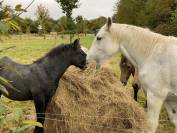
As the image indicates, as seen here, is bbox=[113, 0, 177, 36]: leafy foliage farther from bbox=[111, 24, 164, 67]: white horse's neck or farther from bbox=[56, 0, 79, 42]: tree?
bbox=[111, 24, 164, 67]: white horse's neck

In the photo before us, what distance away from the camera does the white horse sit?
14.9 feet

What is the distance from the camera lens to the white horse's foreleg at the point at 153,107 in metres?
4.62

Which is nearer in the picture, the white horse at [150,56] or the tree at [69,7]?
the white horse at [150,56]

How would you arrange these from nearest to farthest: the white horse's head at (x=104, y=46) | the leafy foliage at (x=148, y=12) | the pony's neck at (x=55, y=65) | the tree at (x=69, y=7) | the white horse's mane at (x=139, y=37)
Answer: the white horse's mane at (x=139, y=37)
the white horse's head at (x=104, y=46)
the pony's neck at (x=55, y=65)
the leafy foliage at (x=148, y=12)
the tree at (x=69, y=7)

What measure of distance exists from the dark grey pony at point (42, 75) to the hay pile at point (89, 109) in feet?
1.13

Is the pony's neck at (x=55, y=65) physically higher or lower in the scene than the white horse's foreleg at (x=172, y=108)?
higher

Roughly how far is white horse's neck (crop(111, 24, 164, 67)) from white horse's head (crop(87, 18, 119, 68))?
0.07 m

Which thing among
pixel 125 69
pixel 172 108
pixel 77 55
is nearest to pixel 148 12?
pixel 125 69

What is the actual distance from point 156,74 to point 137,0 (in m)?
37.4

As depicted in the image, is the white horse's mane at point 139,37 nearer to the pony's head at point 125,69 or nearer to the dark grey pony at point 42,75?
the dark grey pony at point 42,75

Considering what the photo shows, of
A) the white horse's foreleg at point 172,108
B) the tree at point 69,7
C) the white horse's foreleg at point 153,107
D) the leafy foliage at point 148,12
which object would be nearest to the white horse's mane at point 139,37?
the white horse's foreleg at point 153,107

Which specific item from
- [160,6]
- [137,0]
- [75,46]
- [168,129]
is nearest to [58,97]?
[75,46]

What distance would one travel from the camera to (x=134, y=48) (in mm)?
4875

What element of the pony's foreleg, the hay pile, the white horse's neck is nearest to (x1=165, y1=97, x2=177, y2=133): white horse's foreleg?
the hay pile
